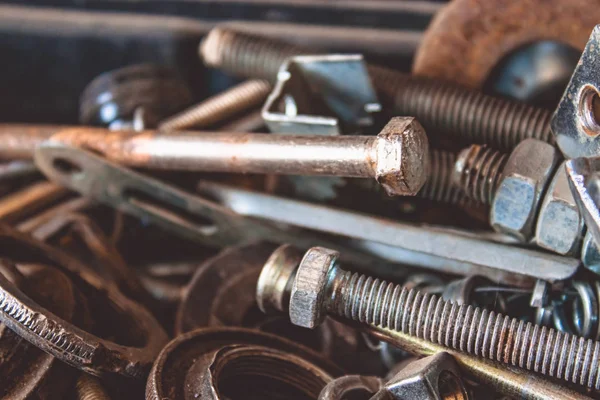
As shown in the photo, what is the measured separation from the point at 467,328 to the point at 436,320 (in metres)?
0.05

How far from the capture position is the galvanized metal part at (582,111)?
1009mm

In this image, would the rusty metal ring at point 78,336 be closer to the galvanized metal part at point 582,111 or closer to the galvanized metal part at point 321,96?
the galvanized metal part at point 321,96

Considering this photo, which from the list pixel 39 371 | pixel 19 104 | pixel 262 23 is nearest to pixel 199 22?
pixel 262 23

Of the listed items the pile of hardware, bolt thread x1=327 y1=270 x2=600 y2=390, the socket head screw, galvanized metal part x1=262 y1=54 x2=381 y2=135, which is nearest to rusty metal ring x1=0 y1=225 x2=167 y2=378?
the pile of hardware

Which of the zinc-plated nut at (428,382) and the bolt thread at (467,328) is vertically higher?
the bolt thread at (467,328)

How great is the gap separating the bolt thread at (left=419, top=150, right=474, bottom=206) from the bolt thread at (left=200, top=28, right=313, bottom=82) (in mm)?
423

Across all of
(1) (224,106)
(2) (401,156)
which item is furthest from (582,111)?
(1) (224,106)

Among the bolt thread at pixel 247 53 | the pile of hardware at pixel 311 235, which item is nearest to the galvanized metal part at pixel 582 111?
the pile of hardware at pixel 311 235

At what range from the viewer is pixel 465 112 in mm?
1370

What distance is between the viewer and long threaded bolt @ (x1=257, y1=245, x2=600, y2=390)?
995 millimetres

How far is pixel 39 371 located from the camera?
1092 millimetres

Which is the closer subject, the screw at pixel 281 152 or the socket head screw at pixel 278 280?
the screw at pixel 281 152

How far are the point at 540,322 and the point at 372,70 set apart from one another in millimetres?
639

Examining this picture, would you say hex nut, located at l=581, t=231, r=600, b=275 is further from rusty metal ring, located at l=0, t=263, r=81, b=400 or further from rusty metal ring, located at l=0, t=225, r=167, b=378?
rusty metal ring, located at l=0, t=263, r=81, b=400
